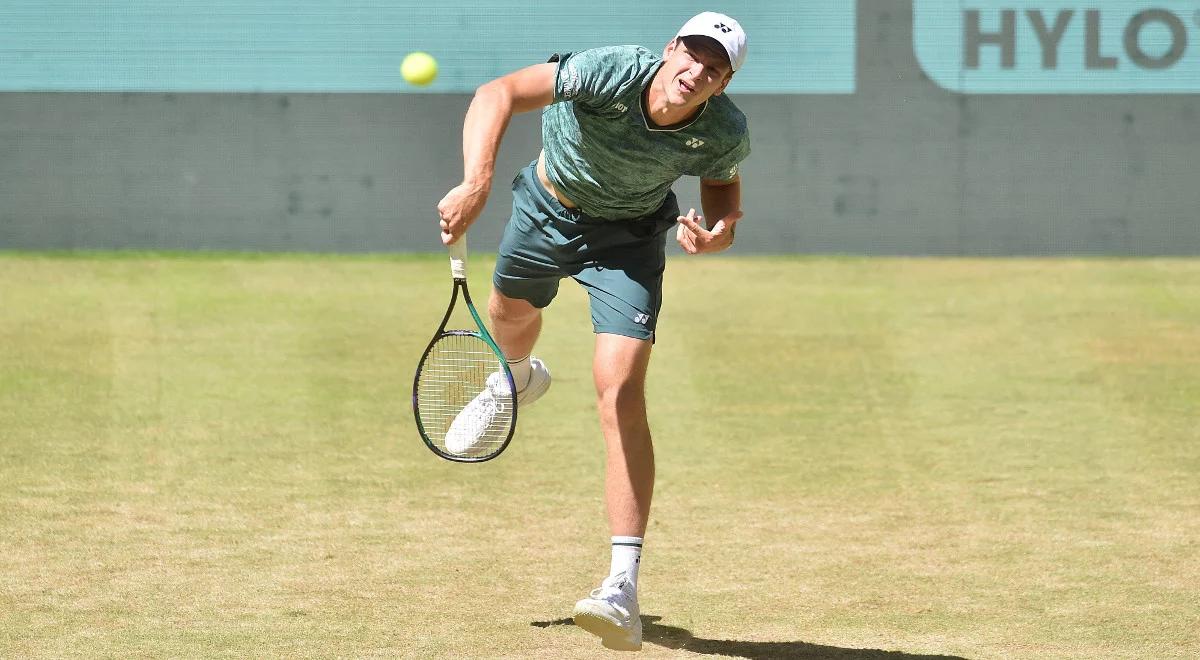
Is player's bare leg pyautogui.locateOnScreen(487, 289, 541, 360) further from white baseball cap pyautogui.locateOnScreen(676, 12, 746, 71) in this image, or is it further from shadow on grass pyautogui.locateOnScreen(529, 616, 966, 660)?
white baseball cap pyautogui.locateOnScreen(676, 12, 746, 71)

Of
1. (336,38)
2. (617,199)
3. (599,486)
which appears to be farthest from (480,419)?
(336,38)

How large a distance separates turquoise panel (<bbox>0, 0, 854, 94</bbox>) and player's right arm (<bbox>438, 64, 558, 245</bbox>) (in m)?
8.77

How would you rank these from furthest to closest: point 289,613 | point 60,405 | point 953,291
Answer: point 953,291 → point 60,405 → point 289,613

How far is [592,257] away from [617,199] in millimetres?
216

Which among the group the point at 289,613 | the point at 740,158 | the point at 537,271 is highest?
the point at 740,158

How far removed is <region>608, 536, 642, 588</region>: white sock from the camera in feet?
14.1

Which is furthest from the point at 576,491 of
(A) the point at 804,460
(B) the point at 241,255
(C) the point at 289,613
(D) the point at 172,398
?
(B) the point at 241,255

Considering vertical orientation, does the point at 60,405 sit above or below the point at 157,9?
below

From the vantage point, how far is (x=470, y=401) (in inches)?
216

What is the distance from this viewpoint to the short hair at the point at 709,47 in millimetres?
4250

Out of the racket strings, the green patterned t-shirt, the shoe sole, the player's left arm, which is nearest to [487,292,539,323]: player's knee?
the racket strings

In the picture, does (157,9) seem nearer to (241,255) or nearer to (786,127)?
(241,255)

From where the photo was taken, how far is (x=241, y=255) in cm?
1333

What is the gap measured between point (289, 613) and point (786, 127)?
9.55 metres
